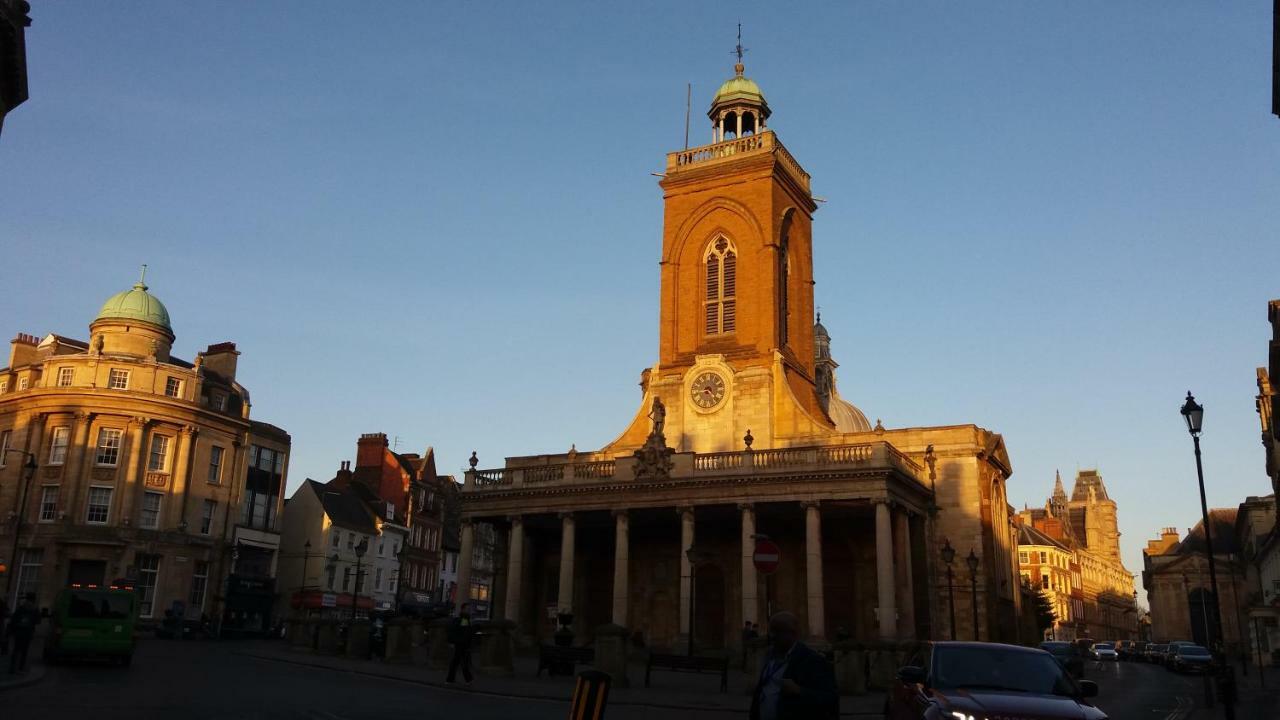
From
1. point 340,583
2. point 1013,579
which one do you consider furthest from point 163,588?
point 1013,579

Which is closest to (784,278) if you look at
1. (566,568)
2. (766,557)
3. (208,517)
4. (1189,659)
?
(566,568)

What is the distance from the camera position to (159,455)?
166 feet

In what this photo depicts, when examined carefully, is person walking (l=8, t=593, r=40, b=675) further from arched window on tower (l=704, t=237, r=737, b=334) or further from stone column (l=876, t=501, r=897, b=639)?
arched window on tower (l=704, t=237, r=737, b=334)

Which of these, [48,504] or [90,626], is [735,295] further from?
[48,504]

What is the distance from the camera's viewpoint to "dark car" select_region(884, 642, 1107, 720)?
30.5 feet

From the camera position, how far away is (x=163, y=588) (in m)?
49.2

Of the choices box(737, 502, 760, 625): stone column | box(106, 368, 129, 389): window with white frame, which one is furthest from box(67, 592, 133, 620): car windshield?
box(106, 368, 129, 389): window with white frame

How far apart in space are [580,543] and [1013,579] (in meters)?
23.0

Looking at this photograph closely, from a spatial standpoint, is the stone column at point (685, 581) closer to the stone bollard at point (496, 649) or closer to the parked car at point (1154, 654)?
the stone bollard at point (496, 649)

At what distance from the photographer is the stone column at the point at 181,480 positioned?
5050 cm

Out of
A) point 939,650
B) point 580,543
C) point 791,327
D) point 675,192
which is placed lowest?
point 939,650

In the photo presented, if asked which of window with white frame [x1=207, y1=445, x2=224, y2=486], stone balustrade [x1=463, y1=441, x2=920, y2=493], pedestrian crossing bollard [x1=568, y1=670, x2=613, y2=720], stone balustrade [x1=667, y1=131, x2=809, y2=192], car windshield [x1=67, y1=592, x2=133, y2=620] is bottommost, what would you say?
pedestrian crossing bollard [x1=568, y1=670, x2=613, y2=720]

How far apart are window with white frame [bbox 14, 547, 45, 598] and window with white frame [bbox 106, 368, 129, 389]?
332 inches

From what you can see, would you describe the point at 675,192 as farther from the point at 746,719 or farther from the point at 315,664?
the point at 746,719
